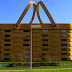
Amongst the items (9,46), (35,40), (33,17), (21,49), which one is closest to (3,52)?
(9,46)

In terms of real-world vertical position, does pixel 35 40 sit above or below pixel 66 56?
above

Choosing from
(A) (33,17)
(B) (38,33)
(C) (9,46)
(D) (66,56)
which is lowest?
(D) (66,56)

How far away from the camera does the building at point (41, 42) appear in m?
69.2

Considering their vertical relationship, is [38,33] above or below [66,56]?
above

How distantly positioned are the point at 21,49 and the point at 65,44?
2190cm

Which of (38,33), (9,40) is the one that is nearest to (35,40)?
(38,33)

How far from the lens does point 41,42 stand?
229 feet

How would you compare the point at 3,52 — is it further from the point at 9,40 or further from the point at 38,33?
the point at 38,33

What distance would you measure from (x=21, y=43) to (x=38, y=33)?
9.75m

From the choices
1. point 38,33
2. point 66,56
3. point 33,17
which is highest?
point 33,17

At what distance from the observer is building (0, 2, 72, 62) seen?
6919cm

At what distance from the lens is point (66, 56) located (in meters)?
69.2

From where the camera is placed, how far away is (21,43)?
69688 mm

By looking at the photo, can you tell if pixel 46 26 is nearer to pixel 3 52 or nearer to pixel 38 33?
pixel 38 33
